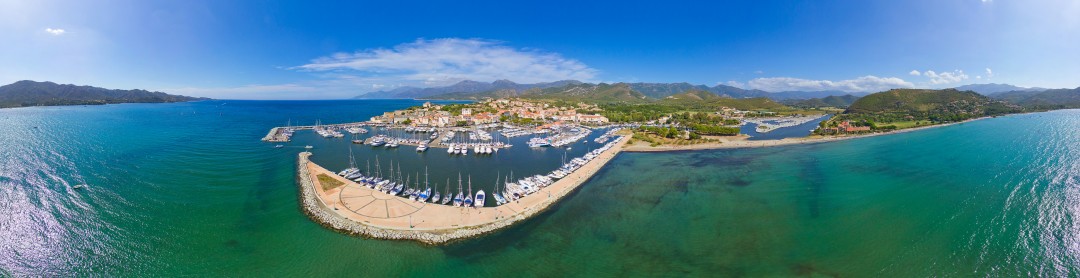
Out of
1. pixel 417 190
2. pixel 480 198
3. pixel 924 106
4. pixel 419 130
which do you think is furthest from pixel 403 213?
pixel 924 106

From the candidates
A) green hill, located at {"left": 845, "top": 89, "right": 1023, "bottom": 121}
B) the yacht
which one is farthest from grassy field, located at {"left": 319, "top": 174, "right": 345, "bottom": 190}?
green hill, located at {"left": 845, "top": 89, "right": 1023, "bottom": 121}

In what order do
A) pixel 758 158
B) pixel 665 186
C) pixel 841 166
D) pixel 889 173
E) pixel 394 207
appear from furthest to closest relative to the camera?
pixel 758 158 → pixel 841 166 → pixel 889 173 → pixel 665 186 → pixel 394 207

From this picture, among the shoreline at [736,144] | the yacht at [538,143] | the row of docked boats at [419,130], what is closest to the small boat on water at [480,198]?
the yacht at [538,143]

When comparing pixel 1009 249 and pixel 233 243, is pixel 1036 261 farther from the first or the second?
pixel 233 243

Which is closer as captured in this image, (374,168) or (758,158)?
(374,168)

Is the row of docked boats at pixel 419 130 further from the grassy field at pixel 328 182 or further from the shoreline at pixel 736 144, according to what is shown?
the shoreline at pixel 736 144

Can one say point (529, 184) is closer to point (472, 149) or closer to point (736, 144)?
point (472, 149)

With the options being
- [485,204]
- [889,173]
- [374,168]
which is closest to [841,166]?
[889,173]
